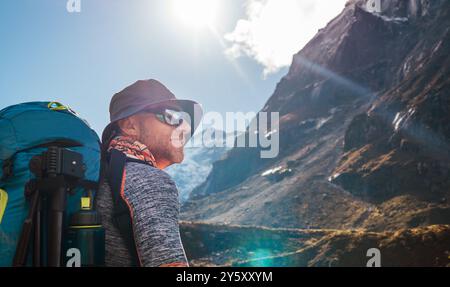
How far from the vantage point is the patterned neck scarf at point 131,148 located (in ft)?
11.0

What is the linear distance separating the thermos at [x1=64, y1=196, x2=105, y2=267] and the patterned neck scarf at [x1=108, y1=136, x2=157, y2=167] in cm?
59

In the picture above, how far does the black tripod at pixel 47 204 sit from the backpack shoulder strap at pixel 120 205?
0.95 ft

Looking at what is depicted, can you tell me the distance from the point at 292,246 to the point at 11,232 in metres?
68.2

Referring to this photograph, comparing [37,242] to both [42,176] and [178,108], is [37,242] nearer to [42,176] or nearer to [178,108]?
[42,176]

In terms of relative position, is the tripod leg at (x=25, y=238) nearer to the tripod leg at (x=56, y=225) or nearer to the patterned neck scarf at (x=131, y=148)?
the tripod leg at (x=56, y=225)

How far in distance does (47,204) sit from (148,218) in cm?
72

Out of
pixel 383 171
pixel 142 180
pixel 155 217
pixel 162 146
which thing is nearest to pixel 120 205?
pixel 142 180

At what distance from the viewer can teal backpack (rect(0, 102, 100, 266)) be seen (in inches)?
111

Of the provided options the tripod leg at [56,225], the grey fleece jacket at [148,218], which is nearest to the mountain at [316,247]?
the grey fleece jacket at [148,218]

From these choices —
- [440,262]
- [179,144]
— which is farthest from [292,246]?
[179,144]

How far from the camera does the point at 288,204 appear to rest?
136 m
